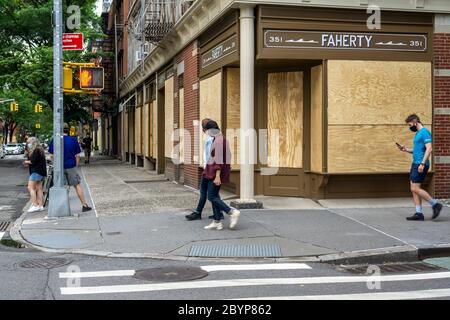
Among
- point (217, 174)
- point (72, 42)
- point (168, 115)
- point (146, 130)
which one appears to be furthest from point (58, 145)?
point (146, 130)

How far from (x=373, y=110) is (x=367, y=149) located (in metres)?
0.83

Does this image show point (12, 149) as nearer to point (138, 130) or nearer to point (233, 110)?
point (138, 130)

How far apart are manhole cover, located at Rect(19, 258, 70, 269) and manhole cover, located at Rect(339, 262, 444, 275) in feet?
12.0

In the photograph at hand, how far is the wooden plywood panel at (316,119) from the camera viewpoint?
38.9ft

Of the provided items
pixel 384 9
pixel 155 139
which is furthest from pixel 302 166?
pixel 155 139

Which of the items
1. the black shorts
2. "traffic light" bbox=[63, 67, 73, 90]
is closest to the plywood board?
"traffic light" bbox=[63, 67, 73, 90]

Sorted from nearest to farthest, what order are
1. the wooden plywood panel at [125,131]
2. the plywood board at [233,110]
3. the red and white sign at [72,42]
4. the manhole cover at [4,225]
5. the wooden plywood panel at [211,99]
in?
the manhole cover at [4,225], the red and white sign at [72,42], the plywood board at [233,110], the wooden plywood panel at [211,99], the wooden plywood panel at [125,131]

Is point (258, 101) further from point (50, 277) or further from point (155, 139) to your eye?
point (155, 139)

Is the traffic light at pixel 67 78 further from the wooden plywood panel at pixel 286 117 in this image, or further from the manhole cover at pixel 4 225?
the wooden plywood panel at pixel 286 117

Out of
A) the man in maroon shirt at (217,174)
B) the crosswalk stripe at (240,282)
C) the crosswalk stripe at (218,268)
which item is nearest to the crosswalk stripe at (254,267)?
the crosswalk stripe at (218,268)

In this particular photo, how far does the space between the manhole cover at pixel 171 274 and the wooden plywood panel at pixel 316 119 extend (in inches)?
219

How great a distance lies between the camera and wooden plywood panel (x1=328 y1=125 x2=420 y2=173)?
11.8 m

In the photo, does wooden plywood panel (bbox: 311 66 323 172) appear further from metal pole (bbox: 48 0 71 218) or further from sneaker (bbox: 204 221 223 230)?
metal pole (bbox: 48 0 71 218)

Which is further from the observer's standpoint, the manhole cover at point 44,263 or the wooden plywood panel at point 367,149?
the wooden plywood panel at point 367,149
